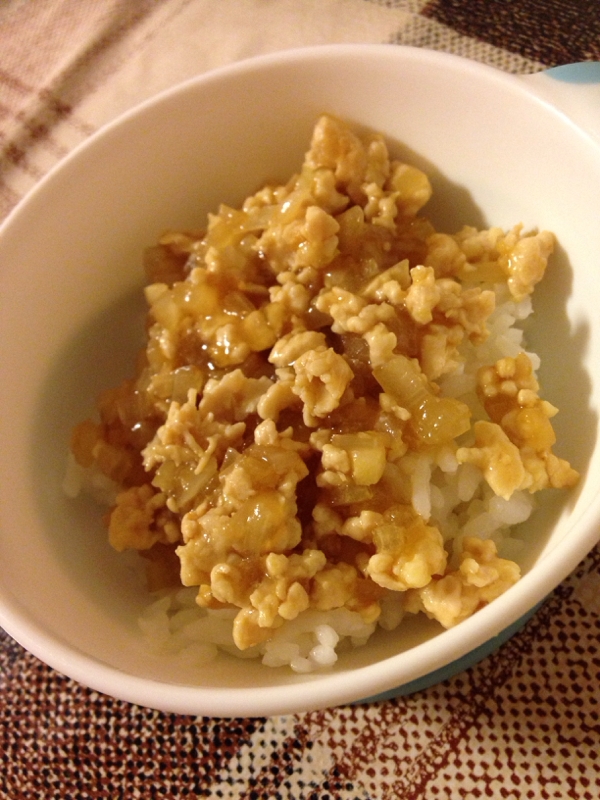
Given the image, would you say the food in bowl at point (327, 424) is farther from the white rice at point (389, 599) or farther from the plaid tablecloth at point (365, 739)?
the plaid tablecloth at point (365, 739)

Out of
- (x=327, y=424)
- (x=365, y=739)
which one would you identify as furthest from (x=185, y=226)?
(x=365, y=739)

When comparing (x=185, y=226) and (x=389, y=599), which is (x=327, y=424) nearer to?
(x=389, y=599)

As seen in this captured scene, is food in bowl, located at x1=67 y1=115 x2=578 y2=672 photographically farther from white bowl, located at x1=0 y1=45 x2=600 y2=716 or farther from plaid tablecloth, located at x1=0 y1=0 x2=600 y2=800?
plaid tablecloth, located at x1=0 y1=0 x2=600 y2=800

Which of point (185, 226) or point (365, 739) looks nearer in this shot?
point (365, 739)

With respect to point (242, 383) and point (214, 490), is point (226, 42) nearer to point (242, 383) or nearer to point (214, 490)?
point (242, 383)

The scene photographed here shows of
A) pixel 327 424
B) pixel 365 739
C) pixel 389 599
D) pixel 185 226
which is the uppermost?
pixel 185 226

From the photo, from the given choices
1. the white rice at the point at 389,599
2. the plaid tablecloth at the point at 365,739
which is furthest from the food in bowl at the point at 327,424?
the plaid tablecloth at the point at 365,739

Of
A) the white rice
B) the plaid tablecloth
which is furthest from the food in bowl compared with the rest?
the plaid tablecloth
